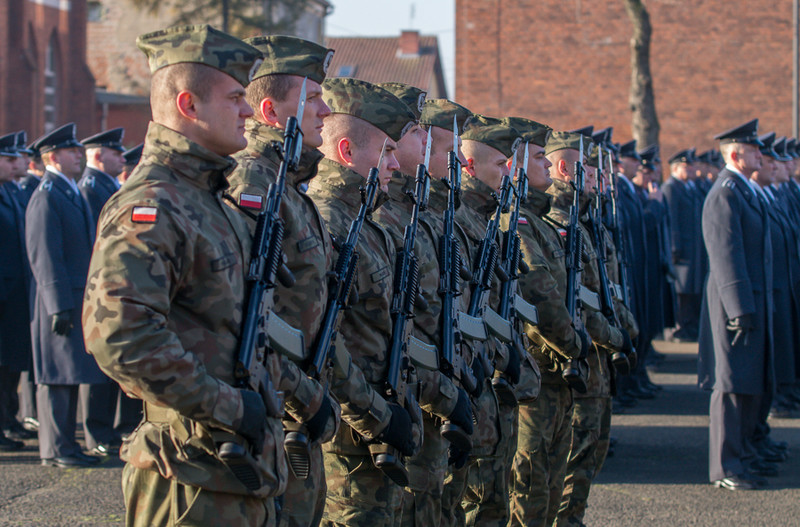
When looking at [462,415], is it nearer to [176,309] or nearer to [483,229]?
[483,229]

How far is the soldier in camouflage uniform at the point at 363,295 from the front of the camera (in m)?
3.75

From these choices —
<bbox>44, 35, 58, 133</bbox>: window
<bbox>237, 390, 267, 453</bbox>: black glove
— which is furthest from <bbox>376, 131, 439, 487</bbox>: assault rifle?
<bbox>44, 35, 58, 133</bbox>: window

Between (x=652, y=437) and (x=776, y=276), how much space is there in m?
1.95

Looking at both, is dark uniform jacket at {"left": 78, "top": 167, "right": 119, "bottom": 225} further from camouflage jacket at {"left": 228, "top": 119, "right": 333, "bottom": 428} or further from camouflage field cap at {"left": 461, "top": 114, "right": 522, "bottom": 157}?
camouflage jacket at {"left": 228, "top": 119, "right": 333, "bottom": 428}

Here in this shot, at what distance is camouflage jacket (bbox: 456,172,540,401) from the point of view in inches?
194

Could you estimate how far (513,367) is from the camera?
4945 mm

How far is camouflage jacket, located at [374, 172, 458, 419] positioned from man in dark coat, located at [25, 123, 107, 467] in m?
3.66

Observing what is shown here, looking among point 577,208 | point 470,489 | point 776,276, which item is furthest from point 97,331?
point 776,276

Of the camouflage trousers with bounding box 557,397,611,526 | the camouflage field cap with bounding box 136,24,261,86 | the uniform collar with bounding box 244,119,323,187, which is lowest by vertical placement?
the camouflage trousers with bounding box 557,397,611,526

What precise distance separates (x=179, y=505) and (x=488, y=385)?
2.28 metres

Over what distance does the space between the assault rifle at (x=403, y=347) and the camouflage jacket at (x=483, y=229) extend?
0.79 m

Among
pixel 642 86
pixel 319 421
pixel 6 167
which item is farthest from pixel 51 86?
pixel 319 421

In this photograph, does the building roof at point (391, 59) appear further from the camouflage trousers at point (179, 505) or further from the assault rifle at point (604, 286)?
the camouflage trousers at point (179, 505)

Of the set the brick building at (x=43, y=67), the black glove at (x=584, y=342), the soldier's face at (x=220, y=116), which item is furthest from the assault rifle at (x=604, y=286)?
the brick building at (x=43, y=67)
